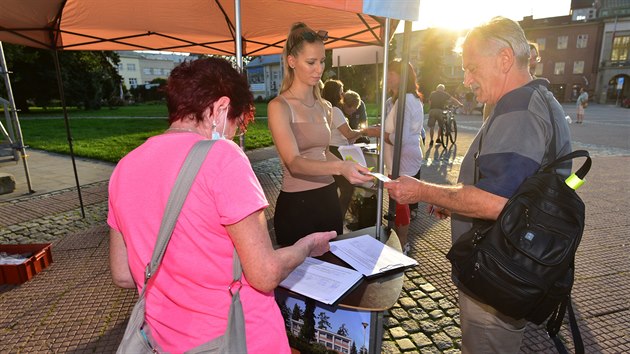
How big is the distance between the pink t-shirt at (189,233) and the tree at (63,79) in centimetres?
2843

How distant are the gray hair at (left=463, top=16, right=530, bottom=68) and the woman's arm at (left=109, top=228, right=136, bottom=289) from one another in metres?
1.78

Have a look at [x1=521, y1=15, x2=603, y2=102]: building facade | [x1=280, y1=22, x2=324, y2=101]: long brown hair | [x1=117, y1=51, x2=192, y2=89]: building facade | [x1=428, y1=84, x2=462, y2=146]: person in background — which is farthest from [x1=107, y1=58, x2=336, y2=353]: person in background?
[x1=117, y1=51, x2=192, y2=89]: building facade

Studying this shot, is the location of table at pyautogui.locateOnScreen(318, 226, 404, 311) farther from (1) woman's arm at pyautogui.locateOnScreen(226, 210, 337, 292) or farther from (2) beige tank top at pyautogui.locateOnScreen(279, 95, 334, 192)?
(2) beige tank top at pyautogui.locateOnScreen(279, 95, 334, 192)

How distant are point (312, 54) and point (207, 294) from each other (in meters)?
1.78

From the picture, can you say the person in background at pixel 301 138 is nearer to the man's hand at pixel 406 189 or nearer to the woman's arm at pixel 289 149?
the woman's arm at pixel 289 149

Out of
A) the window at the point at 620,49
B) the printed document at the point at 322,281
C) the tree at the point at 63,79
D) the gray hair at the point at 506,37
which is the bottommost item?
the printed document at the point at 322,281

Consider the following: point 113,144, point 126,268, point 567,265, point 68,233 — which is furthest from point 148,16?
point 113,144

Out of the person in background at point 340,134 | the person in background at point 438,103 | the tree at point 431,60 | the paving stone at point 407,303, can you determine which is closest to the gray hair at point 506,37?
the person in background at point 340,134

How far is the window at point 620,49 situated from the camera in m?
47.0

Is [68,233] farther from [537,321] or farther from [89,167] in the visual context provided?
[537,321]

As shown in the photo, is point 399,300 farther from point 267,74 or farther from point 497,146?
point 267,74

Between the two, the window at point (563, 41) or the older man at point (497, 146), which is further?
the window at point (563, 41)

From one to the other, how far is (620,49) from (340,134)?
6138cm

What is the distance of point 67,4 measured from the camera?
4391 millimetres
